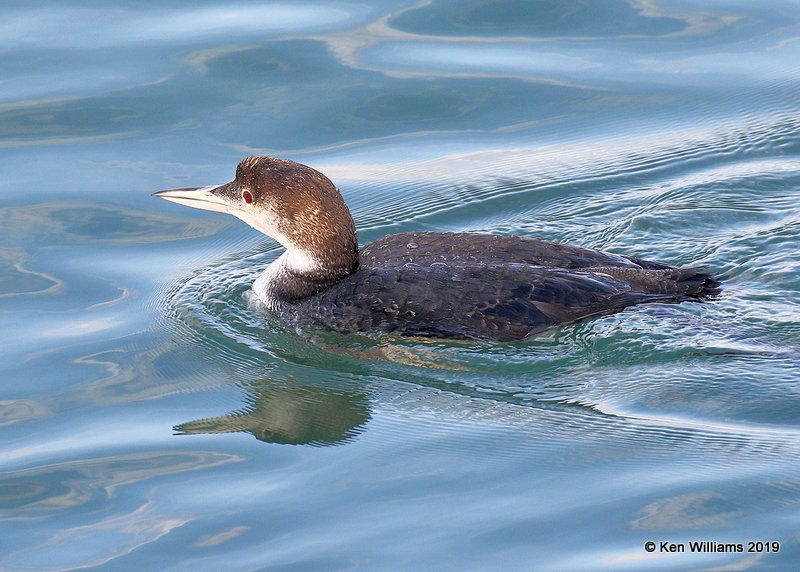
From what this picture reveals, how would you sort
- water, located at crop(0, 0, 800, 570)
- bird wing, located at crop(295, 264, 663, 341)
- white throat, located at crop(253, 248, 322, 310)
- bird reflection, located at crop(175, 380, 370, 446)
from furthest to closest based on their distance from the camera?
1. white throat, located at crop(253, 248, 322, 310)
2. bird wing, located at crop(295, 264, 663, 341)
3. bird reflection, located at crop(175, 380, 370, 446)
4. water, located at crop(0, 0, 800, 570)

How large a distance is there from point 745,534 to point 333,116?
6.29 m

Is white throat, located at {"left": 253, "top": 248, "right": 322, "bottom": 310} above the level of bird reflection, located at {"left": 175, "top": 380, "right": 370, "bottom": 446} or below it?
above

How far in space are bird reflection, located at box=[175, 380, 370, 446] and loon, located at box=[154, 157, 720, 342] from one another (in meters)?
0.62

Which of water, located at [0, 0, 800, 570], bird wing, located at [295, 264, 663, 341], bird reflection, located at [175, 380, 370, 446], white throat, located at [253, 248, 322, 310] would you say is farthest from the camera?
white throat, located at [253, 248, 322, 310]

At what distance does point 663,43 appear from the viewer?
12.2m

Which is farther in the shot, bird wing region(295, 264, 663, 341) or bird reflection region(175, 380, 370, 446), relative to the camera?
bird wing region(295, 264, 663, 341)

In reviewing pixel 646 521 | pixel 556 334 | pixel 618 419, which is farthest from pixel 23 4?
pixel 646 521

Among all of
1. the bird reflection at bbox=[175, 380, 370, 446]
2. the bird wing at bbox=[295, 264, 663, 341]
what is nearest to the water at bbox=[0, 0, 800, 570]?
the bird reflection at bbox=[175, 380, 370, 446]

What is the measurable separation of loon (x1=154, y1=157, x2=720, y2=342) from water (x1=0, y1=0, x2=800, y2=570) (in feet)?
0.51

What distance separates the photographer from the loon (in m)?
7.98

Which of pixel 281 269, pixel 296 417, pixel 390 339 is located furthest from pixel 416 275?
pixel 296 417

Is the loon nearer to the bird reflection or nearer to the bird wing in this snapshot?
the bird wing

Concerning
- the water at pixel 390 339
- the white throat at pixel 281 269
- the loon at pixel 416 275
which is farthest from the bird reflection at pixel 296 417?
the white throat at pixel 281 269

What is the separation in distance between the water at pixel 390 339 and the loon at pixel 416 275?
6.1 inches
